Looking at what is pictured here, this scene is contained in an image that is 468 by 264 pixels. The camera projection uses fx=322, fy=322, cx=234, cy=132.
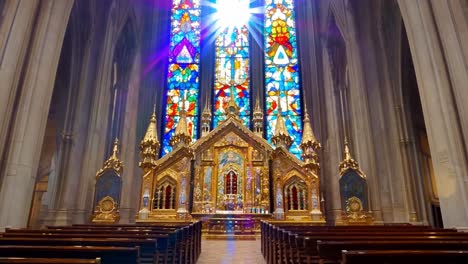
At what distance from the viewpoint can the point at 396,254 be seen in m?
2.33

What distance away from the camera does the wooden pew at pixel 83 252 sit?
2.66 metres

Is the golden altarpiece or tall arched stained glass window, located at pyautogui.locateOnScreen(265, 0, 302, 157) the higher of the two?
tall arched stained glass window, located at pyautogui.locateOnScreen(265, 0, 302, 157)

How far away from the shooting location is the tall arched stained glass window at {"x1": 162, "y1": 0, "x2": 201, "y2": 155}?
18.8 meters

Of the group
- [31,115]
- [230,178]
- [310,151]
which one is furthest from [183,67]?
[31,115]

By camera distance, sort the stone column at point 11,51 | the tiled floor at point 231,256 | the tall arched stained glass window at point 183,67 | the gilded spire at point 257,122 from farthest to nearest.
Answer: the tall arched stained glass window at point 183,67
the gilded spire at point 257,122
the stone column at point 11,51
the tiled floor at point 231,256

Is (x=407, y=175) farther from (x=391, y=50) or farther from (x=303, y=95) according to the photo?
(x=303, y=95)

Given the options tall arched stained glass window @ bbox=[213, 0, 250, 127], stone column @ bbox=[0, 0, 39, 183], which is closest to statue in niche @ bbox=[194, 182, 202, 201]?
tall arched stained glass window @ bbox=[213, 0, 250, 127]

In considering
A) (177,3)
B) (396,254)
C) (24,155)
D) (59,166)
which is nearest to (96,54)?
(59,166)

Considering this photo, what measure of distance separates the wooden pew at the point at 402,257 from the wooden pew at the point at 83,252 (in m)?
1.69

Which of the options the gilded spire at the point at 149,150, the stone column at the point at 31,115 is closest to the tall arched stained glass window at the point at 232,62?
the gilded spire at the point at 149,150

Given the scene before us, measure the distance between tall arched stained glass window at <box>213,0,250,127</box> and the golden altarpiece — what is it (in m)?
3.92

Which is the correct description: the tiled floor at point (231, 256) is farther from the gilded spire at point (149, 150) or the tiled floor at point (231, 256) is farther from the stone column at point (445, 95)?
the gilded spire at point (149, 150)

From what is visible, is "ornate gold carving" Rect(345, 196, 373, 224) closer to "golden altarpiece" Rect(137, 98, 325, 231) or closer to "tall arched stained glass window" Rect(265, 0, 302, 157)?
"golden altarpiece" Rect(137, 98, 325, 231)

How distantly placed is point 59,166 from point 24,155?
4.96 m
